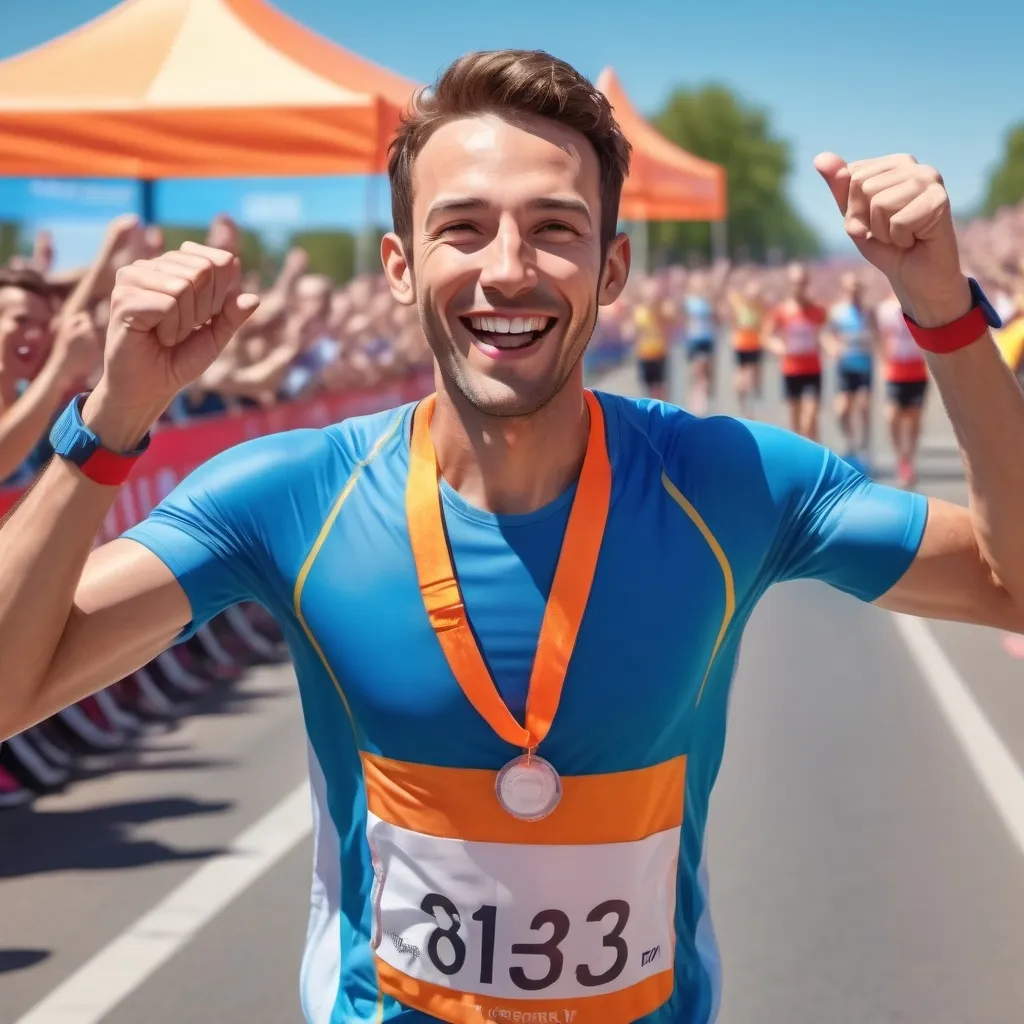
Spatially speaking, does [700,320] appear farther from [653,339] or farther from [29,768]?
[29,768]

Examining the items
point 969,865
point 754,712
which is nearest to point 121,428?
point 969,865

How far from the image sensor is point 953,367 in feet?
7.38

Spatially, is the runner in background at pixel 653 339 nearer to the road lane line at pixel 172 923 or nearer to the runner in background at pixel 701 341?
the runner in background at pixel 701 341

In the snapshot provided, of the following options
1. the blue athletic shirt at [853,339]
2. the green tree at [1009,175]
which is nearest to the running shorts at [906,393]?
the blue athletic shirt at [853,339]

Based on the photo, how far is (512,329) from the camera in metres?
2.30

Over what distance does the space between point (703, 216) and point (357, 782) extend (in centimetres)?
2519

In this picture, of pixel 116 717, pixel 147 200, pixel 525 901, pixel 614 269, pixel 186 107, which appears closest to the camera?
pixel 525 901

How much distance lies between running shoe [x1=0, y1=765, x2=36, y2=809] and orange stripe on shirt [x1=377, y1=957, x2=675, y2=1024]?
4402 mm

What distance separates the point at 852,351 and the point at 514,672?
1474 centimetres

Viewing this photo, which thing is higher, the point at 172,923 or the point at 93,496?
the point at 93,496

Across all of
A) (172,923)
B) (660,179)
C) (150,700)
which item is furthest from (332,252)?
(172,923)

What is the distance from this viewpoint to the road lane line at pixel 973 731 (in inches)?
247

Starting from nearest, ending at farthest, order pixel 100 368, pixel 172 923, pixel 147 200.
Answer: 1. pixel 172 923
2. pixel 100 368
3. pixel 147 200

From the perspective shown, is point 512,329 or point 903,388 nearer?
point 512,329
